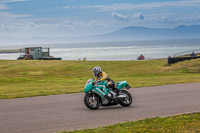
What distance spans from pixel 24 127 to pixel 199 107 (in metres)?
6.11

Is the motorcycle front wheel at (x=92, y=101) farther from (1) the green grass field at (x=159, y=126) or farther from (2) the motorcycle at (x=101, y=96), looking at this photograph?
(1) the green grass field at (x=159, y=126)

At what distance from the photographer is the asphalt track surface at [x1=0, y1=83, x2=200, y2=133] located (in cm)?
928

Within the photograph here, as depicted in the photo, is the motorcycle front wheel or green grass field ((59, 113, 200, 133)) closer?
green grass field ((59, 113, 200, 133))

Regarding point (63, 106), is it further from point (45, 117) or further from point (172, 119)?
point (172, 119)

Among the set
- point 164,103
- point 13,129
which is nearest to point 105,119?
point 13,129

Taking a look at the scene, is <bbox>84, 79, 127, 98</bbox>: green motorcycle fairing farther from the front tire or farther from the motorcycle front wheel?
the front tire

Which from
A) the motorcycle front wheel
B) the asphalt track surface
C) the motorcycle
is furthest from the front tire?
the motorcycle front wheel

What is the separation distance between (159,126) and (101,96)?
3656 mm

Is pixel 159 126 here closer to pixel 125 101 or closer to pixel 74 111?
pixel 74 111

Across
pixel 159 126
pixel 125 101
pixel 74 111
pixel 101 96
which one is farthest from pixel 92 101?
pixel 159 126

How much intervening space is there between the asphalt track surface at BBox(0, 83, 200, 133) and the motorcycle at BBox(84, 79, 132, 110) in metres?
0.21

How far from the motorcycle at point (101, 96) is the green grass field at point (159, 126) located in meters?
2.65

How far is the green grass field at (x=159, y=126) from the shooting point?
26.3 feet

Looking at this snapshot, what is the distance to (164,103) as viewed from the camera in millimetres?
13008
